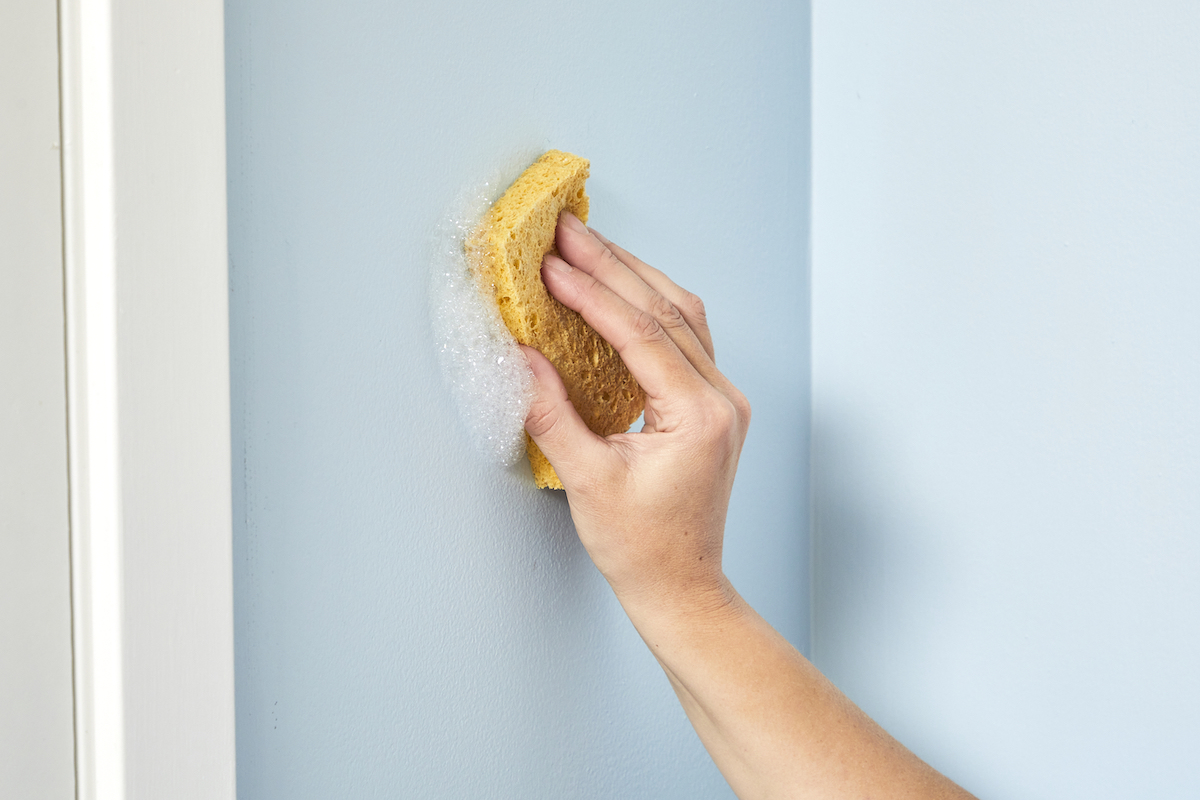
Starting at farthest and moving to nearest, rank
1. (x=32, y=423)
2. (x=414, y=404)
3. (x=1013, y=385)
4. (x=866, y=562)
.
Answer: (x=866, y=562)
(x=1013, y=385)
(x=414, y=404)
(x=32, y=423)

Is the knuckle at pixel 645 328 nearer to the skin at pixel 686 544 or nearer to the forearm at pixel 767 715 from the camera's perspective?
the skin at pixel 686 544

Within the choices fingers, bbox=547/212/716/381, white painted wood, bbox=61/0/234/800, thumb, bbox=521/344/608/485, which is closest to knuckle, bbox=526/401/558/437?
thumb, bbox=521/344/608/485

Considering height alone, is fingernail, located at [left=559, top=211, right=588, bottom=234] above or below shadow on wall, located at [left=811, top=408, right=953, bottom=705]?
above

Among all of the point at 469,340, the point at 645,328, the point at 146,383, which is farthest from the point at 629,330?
the point at 146,383

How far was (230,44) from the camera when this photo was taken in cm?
50

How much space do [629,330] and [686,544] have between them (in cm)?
17

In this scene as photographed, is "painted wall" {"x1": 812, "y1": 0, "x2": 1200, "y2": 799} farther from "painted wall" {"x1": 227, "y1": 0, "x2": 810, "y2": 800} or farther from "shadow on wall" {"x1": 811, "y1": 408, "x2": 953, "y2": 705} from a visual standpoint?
"painted wall" {"x1": 227, "y1": 0, "x2": 810, "y2": 800}

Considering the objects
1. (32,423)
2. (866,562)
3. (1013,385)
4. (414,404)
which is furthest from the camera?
(866,562)

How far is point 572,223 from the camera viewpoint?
2.13 ft

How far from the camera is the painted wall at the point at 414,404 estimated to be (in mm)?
525

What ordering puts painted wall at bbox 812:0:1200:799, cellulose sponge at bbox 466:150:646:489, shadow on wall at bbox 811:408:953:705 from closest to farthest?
cellulose sponge at bbox 466:150:646:489
painted wall at bbox 812:0:1200:799
shadow on wall at bbox 811:408:953:705

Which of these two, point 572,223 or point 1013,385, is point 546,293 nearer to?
point 572,223

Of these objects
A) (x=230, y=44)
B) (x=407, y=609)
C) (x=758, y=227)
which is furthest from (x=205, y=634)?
(x=758, y=227)

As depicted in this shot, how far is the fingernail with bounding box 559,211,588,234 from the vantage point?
0.65 metres
